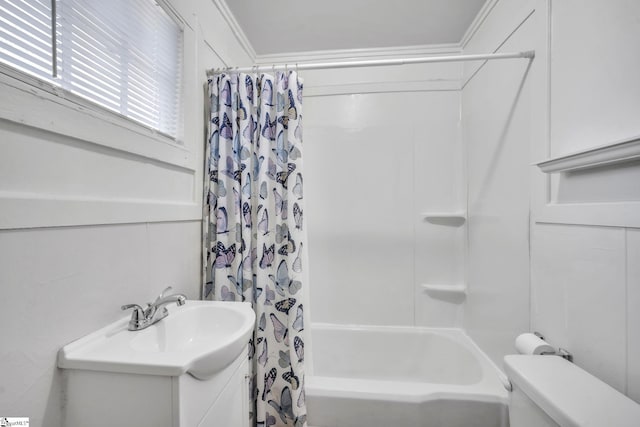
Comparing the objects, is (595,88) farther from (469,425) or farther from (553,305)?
(469,425)

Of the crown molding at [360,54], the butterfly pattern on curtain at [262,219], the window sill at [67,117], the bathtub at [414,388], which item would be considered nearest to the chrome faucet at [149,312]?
the butterfly pattern on curtain at [262,219]

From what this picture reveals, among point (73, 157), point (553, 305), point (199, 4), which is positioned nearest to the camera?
point (73, 157)

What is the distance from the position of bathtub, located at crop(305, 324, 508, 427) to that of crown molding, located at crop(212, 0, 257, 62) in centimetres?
211

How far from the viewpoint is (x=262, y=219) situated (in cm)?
124

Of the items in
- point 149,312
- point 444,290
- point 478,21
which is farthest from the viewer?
point 444,290

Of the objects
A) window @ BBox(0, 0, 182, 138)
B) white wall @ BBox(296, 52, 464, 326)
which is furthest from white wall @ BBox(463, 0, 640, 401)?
window @ BBox(0, 0, 182, 138)

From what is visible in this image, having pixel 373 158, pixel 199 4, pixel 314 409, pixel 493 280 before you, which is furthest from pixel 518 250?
pixel 199 4

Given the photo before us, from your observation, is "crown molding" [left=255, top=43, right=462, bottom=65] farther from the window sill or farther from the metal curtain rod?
the window sill

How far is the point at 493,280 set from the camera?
A: 1408 mm

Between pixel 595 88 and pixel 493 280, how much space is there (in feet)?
3.28

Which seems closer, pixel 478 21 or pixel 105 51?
pixel 105 51

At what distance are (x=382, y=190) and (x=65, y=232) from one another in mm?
1694

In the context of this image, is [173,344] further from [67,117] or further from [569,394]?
[569,394]

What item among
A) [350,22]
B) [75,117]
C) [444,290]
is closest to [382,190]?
[444,290]
